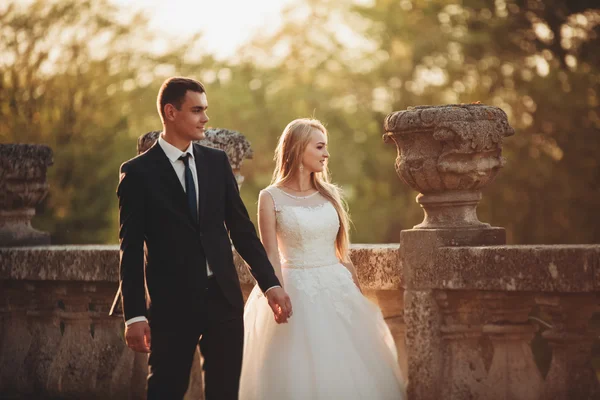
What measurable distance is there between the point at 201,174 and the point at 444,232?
154cm

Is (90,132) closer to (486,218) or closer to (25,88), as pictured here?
(25,88)

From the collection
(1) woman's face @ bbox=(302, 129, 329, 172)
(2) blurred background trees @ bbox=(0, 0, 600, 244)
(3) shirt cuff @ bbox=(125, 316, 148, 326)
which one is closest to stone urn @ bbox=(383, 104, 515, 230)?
(1) woman's face @ bbox=(302, 129, 329, 172)

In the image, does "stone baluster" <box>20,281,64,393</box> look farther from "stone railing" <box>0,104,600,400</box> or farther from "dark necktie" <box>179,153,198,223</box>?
"dark necktie" <box>179,153,198,223</box>

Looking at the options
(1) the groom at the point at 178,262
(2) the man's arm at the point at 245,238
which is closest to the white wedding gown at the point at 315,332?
(2) the man's arm at the point at 245,238

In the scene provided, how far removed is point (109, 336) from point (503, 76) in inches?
931

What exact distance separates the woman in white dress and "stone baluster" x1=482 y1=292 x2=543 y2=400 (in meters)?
0.52

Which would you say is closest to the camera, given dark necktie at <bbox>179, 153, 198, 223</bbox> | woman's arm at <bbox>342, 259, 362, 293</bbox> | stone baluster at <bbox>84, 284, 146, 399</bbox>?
dark necktie at <bbox>179, 153, 198, 223</bbox>

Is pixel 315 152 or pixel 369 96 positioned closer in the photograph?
pixel 315 152

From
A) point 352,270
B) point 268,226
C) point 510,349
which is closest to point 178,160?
point 268,226

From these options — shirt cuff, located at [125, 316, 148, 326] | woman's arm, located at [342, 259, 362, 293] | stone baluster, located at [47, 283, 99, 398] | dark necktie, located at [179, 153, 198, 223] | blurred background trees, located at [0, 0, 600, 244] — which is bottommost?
stone baluster, located at [47, 283, 99, 398]

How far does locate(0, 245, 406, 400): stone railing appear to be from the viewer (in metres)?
7.32

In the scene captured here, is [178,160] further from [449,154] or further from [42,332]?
[42,332]

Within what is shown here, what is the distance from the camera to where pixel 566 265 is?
5227 mm

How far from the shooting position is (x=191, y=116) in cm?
482
